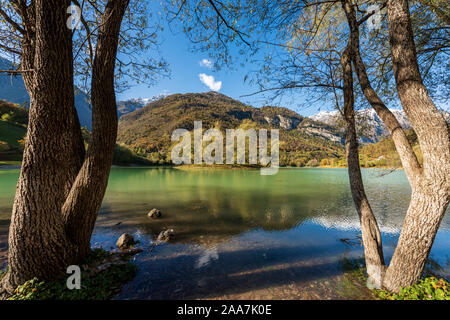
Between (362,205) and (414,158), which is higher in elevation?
(414,158)

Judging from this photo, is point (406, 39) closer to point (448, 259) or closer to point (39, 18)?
point (39, 18)

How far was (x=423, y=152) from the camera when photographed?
224 cm

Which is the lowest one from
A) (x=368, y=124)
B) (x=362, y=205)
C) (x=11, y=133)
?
(x=362, y=205)

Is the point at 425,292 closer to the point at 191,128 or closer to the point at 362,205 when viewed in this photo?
the point at 362,205

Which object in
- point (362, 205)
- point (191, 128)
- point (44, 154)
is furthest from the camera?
point (191, 128)

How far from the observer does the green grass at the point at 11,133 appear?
4631 cm

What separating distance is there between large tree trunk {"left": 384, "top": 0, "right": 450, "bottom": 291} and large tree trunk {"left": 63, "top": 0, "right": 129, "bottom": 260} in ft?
13.4

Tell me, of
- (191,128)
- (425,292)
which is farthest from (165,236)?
(191,128)

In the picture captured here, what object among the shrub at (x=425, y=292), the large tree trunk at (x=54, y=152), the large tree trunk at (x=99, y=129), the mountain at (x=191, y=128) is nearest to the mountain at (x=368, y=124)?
the shrub at (x=425, y=292)

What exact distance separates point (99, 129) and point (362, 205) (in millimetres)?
4706

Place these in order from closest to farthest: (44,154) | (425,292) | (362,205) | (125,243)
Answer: (44,154), (425,292), (362,205), (125,243)

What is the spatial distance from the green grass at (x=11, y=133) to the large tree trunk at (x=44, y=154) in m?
65.9

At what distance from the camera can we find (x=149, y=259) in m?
4.38
